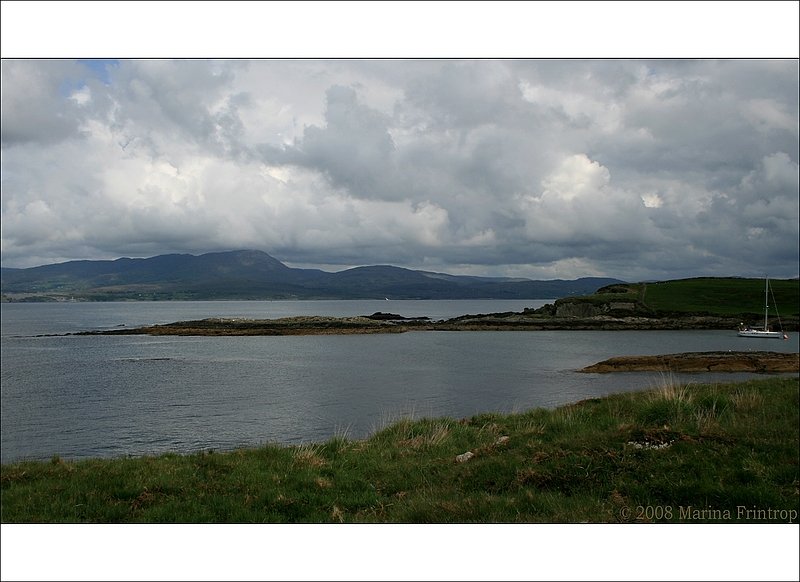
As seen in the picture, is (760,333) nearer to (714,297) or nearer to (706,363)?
(714,297)

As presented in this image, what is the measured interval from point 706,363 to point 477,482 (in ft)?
173

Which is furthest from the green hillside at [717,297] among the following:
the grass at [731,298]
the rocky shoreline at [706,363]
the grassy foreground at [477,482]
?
the grassy foreground at [477,482]

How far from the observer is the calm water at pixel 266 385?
27.0 meters

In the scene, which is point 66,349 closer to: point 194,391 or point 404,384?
point 194,391

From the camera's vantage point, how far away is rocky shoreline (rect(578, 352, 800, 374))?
2027 inches

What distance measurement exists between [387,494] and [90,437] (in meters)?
22.3

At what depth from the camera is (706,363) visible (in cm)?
5353

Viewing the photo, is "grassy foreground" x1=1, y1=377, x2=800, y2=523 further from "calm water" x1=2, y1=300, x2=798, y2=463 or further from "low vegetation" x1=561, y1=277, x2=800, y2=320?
"low vegetation" x1=561, y1=277, x2=800, y2=320

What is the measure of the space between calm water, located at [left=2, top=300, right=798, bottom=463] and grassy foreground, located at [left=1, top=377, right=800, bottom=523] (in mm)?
7535

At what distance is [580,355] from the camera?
6775 cm

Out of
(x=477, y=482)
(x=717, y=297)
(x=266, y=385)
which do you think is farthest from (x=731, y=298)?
(x=477, y=482)

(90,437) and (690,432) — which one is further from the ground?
(690,432)

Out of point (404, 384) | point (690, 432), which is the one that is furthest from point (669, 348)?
point (690, 432)

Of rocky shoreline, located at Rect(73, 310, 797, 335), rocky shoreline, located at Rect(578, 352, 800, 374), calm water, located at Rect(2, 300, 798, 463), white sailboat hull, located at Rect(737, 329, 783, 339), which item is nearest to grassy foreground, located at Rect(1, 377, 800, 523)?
calm water, located at Rect(2, 300, 798, 463)
